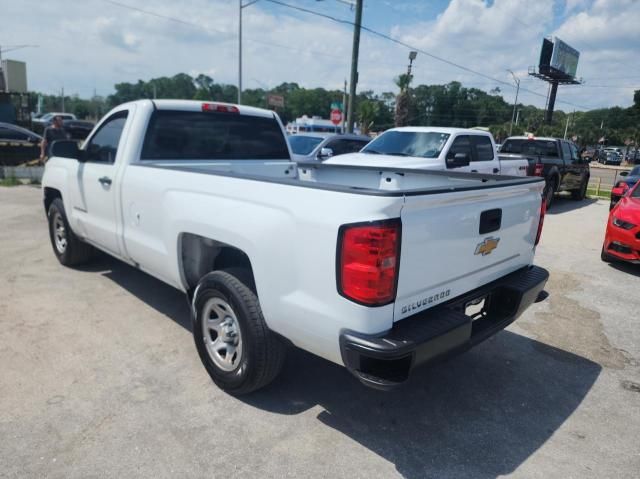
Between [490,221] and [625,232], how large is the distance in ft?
15.6

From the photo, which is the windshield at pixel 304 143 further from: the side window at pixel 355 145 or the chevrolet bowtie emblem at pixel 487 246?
the chevrolet bowtie emblem at pixel 487 246

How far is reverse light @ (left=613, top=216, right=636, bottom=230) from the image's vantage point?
251 inches

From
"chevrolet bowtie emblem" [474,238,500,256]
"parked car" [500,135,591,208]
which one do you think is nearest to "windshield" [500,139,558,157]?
"parked car" [500,135,591,208]

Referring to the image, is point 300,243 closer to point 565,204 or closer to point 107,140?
point 107,140

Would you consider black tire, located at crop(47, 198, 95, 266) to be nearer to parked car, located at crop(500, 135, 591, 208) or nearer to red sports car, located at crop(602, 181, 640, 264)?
red sports car, located at crop(602, 181, 640, 264)

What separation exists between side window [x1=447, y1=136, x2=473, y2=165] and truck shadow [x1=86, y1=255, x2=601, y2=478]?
17.4 ft

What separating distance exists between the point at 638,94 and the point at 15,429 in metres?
112

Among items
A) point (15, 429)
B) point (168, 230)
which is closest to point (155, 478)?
point (15, 429)

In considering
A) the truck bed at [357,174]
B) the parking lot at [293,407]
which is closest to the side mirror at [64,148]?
the truck bed at [357,174]

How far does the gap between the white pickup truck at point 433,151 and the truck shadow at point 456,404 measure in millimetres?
4776

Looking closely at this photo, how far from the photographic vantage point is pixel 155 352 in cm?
367

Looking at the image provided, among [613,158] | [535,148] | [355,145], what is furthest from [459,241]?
[613,158]

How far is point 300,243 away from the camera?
7.79 ft

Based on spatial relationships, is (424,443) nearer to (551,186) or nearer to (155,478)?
(155,478)
